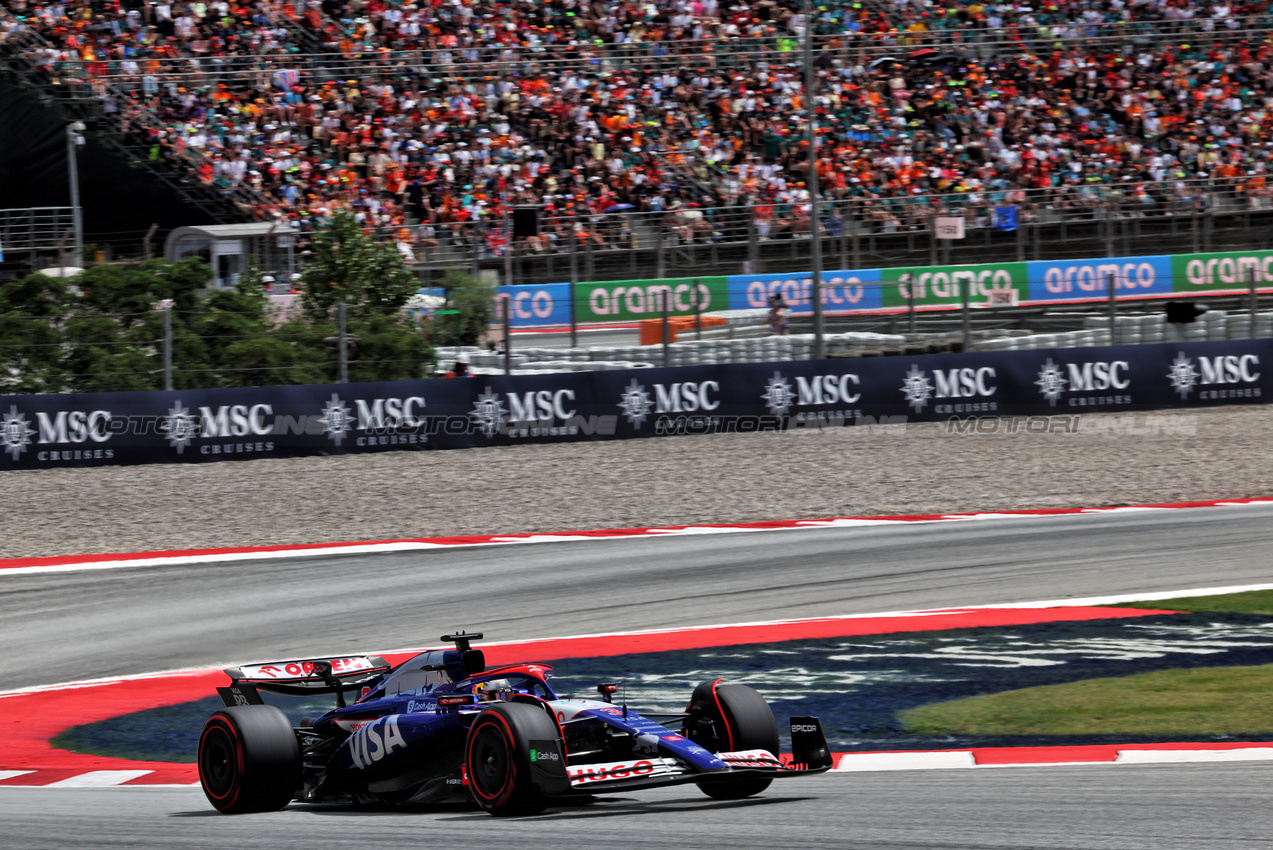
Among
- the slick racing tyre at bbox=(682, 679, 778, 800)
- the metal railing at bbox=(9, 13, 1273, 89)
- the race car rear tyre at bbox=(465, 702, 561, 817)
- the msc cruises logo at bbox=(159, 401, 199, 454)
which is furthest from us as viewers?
the metal railing at bbox=(9, 13, 1273, 89)

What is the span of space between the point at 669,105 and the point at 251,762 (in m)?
27.6

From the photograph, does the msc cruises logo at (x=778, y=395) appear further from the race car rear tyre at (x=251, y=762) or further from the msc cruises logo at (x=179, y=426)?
the race car rear tyre at (x=251, y=762)

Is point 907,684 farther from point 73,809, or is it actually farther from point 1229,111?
point 1229,111

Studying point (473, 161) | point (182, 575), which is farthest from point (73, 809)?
point (473, 161)

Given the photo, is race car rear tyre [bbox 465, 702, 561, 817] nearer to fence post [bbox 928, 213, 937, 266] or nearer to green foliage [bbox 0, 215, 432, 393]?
green foliage [bbox 0, 215, 432, 393]

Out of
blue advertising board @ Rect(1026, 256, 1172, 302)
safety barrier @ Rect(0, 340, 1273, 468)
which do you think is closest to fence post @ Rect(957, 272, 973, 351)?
safety barrier @ Rect(0, 340, 1273, 468)

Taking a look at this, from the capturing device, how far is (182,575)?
14.2m

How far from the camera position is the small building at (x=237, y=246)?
25578 millimetres

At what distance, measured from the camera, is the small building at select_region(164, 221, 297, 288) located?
2558cm

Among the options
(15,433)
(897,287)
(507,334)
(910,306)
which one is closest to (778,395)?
(910,306)

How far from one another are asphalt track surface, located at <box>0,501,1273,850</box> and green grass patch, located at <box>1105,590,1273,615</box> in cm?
61

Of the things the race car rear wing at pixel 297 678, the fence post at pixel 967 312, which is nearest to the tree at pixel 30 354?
the fence post at pixel 967 312

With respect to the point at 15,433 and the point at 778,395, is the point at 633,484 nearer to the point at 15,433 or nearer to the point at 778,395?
the point at 778,395

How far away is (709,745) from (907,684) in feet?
11.2
